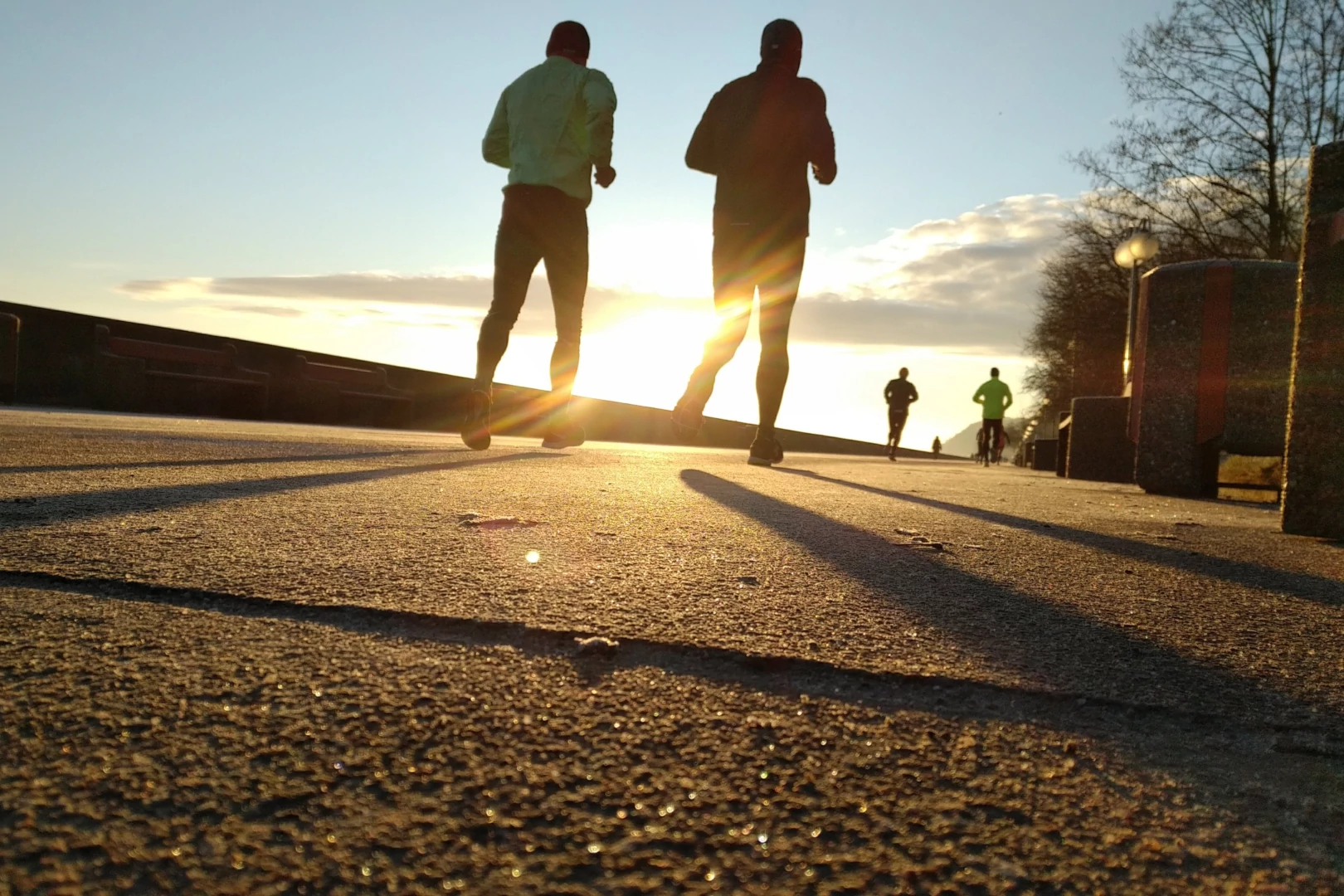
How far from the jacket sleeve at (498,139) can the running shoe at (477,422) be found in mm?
1397

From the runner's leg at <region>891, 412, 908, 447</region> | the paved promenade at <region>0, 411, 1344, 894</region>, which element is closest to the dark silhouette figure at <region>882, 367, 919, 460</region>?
the runner's leg at <region>891, 412, 908, 447</region>

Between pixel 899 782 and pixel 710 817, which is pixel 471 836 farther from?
pixel 899 782

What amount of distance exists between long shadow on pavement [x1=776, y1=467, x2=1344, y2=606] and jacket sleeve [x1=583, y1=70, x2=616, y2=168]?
351 centimetres

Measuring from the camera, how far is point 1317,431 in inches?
123

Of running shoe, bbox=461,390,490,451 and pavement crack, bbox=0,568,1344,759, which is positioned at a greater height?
running shoe, bbox=461,390,490,451

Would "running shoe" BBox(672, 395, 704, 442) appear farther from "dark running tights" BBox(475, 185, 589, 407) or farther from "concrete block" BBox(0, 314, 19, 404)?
"concrete block" BBox(0, 314, 19, 404)

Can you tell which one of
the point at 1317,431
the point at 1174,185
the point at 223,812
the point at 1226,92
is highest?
the point at 1226,92

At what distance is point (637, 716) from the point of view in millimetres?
1071

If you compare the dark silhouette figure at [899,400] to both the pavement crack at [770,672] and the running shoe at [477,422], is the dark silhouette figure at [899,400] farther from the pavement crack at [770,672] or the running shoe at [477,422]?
the pavement crack at [770,672]

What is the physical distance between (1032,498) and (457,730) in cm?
393

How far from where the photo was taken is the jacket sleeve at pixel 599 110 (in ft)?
19.7

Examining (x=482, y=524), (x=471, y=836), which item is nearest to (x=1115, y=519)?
(x=482, y=524)

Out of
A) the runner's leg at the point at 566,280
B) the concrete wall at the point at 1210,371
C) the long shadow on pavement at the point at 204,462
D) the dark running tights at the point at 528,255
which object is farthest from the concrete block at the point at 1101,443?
the long shadow on pavement at the point at 204,462

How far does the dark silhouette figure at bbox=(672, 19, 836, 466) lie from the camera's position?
6000 mm
